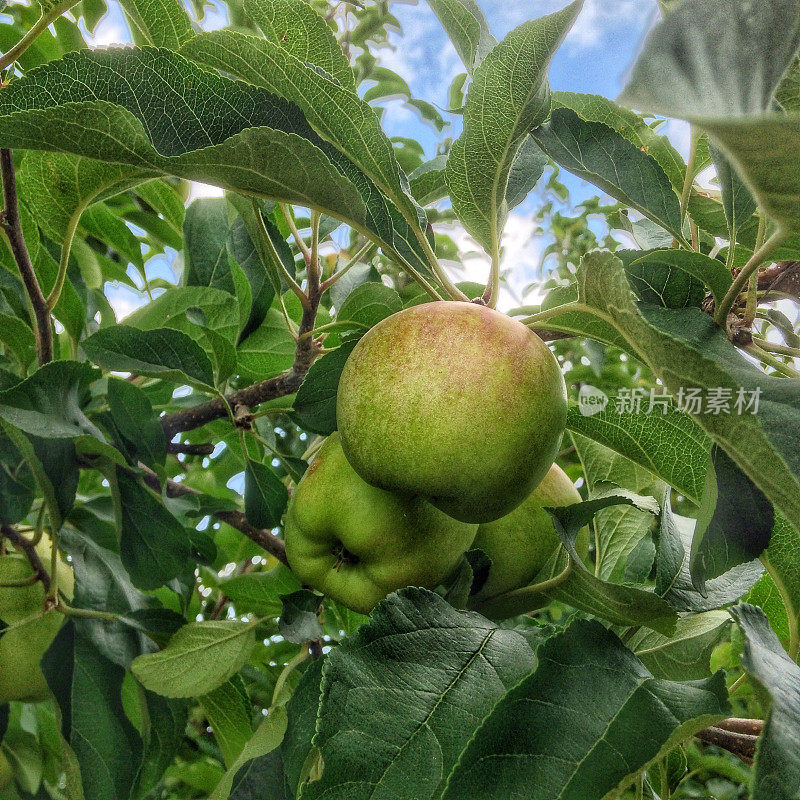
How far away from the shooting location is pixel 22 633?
999mm

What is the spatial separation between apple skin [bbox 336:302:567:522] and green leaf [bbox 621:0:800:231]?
213 mm

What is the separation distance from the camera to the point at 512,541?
2.51 feet

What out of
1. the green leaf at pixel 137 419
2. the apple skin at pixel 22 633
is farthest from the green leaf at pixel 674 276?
the apple skin at pixel 22 633

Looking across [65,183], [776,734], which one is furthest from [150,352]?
[776,734]

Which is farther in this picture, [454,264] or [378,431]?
[454,264]

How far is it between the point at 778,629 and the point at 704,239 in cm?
52

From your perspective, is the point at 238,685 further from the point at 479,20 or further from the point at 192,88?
the point at 479,20

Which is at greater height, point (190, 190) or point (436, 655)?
point (190, 190)

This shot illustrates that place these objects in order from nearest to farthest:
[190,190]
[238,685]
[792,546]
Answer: [792,546] < [238,685] < [190,190]

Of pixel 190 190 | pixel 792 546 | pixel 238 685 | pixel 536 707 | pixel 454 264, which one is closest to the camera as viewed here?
pixel 536 707

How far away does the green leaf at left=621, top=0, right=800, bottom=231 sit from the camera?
1.00ft

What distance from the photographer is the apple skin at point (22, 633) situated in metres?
0.99

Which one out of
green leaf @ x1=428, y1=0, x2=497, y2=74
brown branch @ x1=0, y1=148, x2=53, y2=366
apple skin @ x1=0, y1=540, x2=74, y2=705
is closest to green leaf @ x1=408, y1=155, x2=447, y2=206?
green leaf @ x1=428, y1=0, x2=497, y2=74

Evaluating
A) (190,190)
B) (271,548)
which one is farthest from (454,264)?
(271,548)
